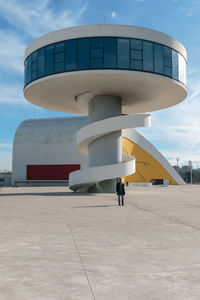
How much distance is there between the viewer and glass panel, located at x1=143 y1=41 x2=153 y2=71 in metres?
24.3

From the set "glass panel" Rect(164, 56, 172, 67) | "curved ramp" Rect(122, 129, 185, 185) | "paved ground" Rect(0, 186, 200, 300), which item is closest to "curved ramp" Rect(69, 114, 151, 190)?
"glass panel" Rect(164, 56, 172, 67)

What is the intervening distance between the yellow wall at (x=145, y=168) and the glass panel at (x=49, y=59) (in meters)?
31.9

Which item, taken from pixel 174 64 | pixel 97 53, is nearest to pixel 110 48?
pixel 97 53

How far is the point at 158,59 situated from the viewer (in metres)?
24.8

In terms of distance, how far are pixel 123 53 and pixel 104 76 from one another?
2.18 m

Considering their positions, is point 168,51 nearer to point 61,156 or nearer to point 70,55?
point 70,55

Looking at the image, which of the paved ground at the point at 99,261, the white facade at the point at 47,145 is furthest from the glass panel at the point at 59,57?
the white facade at the point at 47,145

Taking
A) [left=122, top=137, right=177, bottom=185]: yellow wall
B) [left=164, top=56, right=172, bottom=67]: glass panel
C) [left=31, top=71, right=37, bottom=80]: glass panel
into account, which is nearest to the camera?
Answer: [left=164, top=56, right=172, bottom=67]: glass panel

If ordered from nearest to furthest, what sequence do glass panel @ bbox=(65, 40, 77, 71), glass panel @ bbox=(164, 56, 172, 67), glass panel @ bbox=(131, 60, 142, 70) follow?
glass panel @ bbox=(131, 60, 142, 70)
glass panel @ bbox=(65, 40, 77, 71)
glass panel @ bbox=(164, 56, 172, 67)

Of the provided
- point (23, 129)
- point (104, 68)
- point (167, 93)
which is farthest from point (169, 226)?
point (23, 129)

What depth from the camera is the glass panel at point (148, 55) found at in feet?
79.7

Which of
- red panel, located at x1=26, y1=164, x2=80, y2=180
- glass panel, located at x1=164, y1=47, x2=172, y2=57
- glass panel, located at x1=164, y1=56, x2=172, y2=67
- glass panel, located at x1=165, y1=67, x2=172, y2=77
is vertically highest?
glass panel, located at x1=164, y1=47, x2=172, y2=57

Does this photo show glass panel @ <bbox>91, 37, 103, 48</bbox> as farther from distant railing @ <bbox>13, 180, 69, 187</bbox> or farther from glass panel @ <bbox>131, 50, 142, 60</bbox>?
distant railing @ <bbox>13, 180, 69, 187</bbox>

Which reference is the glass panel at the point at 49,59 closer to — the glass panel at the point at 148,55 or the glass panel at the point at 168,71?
the glass panel at the point at 148,55
